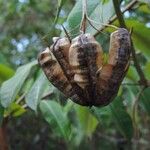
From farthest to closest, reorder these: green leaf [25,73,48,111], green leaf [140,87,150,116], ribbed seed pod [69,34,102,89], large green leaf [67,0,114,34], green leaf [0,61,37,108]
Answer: green leaf [140,87,150,116], green leaf [25,73,48,111], green leaf [0,61,37,108], large green leaf [67,0,114,34], ribbed seed pod [69,34,102,89]

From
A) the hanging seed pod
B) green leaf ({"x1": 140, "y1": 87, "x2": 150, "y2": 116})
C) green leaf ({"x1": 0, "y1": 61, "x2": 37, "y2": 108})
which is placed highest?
the hanging seed pod

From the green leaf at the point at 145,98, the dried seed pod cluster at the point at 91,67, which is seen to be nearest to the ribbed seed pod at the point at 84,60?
the dried seed pod cluster at the point at 91,67

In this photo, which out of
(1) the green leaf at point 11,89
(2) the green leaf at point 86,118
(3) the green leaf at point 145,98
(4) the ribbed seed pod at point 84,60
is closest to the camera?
(4) the ribbed seed pod at point 84,60

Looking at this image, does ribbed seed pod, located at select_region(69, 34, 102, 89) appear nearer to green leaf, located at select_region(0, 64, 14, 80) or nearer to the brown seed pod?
the brown seed pod

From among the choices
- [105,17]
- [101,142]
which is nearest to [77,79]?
[105,17]

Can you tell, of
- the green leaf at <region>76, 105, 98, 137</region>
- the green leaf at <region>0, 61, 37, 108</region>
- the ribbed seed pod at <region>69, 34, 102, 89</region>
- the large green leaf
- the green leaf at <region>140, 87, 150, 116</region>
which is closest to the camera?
the ribbed seed pod at <region>69, 34, 102, 89</region>

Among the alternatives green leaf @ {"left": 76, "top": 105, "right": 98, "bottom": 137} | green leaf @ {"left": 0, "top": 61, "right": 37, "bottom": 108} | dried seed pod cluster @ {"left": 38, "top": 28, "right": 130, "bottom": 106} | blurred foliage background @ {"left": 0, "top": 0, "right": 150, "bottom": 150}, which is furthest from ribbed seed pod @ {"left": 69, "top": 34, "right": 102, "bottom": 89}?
green leaf @ {"left": 76, "top": 105, "right": 98, "bottom": 137}

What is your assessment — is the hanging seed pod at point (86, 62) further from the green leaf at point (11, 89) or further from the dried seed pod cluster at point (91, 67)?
the green leaf at point (11, 89)
